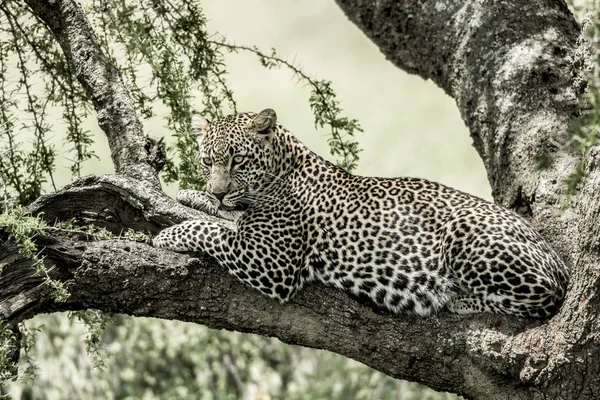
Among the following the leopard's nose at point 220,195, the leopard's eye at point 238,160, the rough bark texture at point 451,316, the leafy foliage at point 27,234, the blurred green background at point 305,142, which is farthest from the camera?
the blurred green background at point 305,142

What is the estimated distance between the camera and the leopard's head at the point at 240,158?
267 inches

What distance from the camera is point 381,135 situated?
57.5 ft

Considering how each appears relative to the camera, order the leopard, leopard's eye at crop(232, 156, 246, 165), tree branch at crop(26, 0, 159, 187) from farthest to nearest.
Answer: tree branch at crop(26, 0, 159, 187), leopard's eye at crop(232, 156, 246, 165), the leopard

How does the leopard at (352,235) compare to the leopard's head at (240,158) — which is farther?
the leopard's head at (240,158)

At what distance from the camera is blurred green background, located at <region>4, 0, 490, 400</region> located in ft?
40.4

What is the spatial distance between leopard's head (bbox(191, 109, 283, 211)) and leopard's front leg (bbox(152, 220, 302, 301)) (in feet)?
0.95

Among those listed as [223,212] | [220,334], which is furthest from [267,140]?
[220,334]

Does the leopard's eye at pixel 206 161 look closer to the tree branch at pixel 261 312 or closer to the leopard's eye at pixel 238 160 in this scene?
the leopard's eye at pixel 238 160

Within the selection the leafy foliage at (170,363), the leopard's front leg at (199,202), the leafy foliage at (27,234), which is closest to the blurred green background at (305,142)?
the leafy foliage at (170,363)

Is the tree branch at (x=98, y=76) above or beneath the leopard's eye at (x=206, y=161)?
above

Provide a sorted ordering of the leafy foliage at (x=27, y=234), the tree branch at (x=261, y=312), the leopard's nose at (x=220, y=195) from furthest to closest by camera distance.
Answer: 1. the leopard's nose at (x=220, y=195)
2. the tree branch at (x=261, y=312)
3. the leafy foliage at (x=27, y=234)

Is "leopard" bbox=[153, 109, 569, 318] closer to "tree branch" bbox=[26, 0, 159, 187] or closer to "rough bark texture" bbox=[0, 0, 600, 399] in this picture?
"rough bark texture" bbox=[0, 0, 600, 399]

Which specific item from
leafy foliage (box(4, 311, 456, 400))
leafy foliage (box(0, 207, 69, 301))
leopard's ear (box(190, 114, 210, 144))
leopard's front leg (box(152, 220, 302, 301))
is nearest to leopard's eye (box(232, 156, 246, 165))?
leopard's ear (box(190, 114, 210, 144))

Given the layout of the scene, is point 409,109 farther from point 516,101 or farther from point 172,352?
point 516,101
